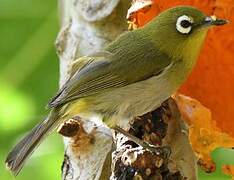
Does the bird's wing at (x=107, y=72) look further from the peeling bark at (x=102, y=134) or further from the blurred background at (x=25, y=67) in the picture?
the blurred background at (x=25, y=67)

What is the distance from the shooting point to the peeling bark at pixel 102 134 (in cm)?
203

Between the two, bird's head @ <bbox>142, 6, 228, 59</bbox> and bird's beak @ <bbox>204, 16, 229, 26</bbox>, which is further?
bird's head @ <bbox>142, 6, 228, 59</bbox>

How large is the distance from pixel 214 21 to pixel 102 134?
1.50 ft

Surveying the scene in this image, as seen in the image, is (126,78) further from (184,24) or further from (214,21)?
(214,21)

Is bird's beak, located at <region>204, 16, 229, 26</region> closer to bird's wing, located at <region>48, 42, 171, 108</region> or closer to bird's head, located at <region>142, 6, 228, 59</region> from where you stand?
bird's head, located at <region>142, 6, 228, 59</region>

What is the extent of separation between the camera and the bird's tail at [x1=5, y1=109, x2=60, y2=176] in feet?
7.64

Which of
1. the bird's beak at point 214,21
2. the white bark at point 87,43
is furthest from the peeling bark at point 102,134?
the bird's beak at point 214,21

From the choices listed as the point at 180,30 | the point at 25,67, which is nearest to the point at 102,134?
the point at 180,30

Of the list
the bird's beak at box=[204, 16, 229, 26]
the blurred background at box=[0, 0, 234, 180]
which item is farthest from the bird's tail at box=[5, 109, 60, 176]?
the blurred background at box=[0, 0, 234, 180]

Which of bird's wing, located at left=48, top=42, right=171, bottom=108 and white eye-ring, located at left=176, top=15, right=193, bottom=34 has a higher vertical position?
white eye-ring, located at left=176, top=15, right=193, bottom=34

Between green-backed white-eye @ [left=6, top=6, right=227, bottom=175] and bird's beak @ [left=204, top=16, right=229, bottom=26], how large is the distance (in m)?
0.05

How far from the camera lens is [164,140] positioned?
2.17 meters

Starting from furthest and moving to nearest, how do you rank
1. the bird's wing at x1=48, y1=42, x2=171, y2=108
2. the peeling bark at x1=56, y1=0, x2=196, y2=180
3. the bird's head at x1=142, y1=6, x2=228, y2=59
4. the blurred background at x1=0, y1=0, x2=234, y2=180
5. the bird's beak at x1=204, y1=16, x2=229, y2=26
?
the blurred background at x1=0, y1=0, x2=234, y2=180
the bird's wing at x1=48, y1=42, x2=171, y2=108
the bird's head at x1=142, y1=6, x2=228, y2=59
the bird's beak at x1=204, y1=16, x2=229, y2=26
the peeling bark at x1=56, y1=0, x2=196, y2=180

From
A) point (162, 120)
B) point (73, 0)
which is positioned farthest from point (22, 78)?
point (162, 120)
